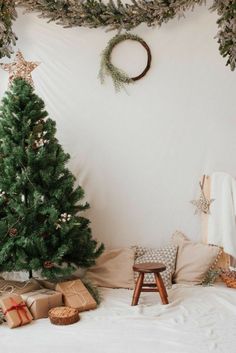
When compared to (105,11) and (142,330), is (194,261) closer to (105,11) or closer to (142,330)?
(142,330)

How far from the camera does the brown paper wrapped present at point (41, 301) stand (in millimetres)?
2604

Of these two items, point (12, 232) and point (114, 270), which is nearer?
point (12, 232)

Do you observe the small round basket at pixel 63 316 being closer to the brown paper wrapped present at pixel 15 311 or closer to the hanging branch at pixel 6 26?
the brown paper wrapped present at pixel 15 311

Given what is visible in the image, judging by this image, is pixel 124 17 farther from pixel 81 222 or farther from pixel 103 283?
pixel 103 283

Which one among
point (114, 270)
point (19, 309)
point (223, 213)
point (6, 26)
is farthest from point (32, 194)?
point (223, 213)

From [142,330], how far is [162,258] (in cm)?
91

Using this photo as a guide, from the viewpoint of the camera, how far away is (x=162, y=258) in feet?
10.6

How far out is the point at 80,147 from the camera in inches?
138

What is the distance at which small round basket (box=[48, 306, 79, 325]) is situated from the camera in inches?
97.1

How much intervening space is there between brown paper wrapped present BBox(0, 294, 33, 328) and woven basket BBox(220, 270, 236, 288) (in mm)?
1407

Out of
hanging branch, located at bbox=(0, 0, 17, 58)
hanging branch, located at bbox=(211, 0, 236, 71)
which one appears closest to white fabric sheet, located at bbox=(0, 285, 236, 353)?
hanging branch, located at bbox=(211, 0, 236, 71)

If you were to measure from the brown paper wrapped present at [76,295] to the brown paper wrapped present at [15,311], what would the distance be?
0.27 metres

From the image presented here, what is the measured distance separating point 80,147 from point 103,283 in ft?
3.51

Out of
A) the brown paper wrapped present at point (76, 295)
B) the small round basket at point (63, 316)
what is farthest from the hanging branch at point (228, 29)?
the small round basket at point (63, 316)
